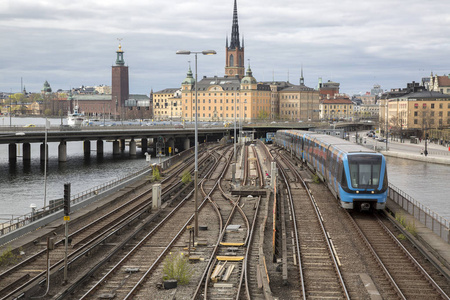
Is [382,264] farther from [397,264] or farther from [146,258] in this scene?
[146,258]

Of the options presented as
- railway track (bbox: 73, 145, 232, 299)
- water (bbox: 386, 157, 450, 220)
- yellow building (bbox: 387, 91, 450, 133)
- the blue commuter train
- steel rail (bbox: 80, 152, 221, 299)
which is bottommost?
water (bbox: 386, 157, 450, 220)

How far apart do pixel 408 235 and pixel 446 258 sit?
3.16m

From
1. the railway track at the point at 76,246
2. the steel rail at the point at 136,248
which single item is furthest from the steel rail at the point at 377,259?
the railway track at the point at 76,246

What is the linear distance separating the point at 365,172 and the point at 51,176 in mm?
54773

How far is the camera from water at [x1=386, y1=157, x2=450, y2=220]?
51.1m

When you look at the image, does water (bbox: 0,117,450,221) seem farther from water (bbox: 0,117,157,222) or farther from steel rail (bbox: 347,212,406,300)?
steel rail (bbox: 347,212,406,300)

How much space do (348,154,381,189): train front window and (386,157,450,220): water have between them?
14.7 metres

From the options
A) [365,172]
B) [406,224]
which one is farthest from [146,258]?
[406,224]

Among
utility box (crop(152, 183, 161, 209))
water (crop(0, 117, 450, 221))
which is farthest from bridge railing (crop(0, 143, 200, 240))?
water (crop(0, 117, 450, 221))

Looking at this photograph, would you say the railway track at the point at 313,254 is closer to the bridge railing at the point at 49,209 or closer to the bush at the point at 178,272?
the bush at the point at 178,272

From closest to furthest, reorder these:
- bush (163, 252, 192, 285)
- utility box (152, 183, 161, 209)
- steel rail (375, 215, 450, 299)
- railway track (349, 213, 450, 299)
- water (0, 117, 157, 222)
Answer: steel rail (375, 215, 450, 299)
railway track (349, 213, 450, 299)
bush (163, 252, 192, 285)
utility box (152, 183, 161, 209)
water (0, 117, 157, 222)

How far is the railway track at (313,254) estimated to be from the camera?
19.6 meters

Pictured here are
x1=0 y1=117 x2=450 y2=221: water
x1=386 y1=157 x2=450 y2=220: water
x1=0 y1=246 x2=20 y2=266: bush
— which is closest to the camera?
x1=0 y1=246 x2=20 y2=266: bush

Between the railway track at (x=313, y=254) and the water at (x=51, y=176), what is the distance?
22488 mm
